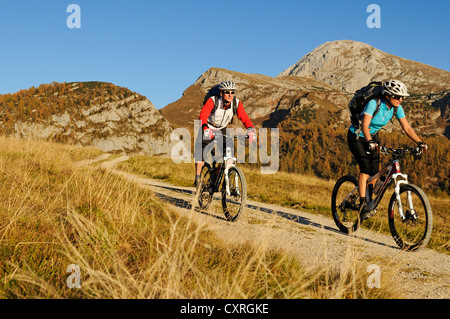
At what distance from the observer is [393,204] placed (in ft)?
17.7

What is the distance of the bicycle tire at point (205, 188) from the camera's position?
7126mm

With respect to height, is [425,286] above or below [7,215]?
below

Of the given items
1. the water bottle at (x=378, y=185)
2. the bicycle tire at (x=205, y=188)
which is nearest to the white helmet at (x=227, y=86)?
the bicycle tire at (x=205, y=188)

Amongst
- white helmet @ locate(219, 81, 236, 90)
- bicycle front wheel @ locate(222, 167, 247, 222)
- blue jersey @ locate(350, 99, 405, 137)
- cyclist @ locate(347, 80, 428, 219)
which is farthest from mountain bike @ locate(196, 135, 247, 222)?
blue jersey @ locate(350, 99, 405, 137)

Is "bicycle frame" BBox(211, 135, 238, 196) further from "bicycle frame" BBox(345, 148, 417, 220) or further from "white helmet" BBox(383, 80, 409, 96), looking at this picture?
"white helmet" BBox(383, 80, 409, 96)

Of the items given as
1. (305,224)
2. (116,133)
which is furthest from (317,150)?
(305,224)

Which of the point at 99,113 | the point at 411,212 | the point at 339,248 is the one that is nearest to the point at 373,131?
the point at 411,212

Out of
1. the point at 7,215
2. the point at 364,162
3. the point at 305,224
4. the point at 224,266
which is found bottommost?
the point at 305,224

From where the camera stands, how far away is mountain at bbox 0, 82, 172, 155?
4526 inches

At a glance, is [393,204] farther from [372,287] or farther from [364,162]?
[372,287]

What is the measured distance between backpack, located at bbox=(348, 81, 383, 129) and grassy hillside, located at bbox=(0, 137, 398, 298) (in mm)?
3538

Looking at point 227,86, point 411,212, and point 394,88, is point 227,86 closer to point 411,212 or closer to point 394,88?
point 394,88
